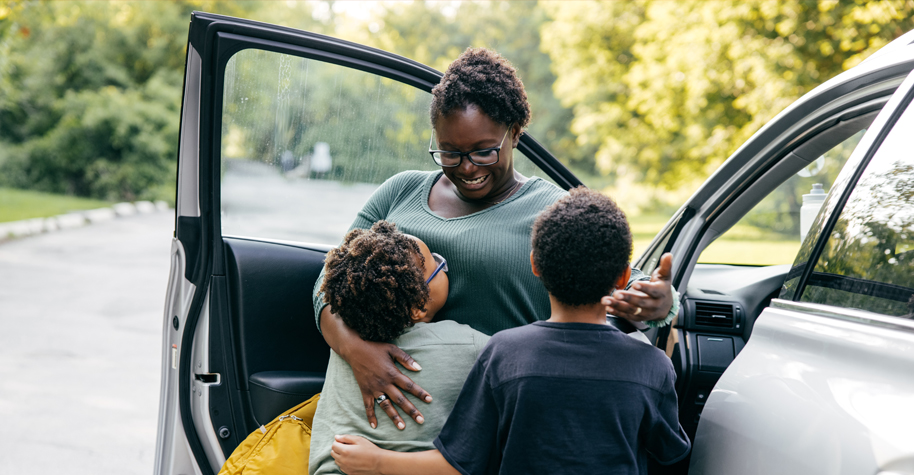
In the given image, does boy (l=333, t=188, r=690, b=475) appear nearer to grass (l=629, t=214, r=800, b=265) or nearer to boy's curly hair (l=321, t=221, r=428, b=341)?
boy's curly hair (l=321, t=221, r=428, b=341)

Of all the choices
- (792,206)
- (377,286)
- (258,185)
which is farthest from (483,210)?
(792,206)

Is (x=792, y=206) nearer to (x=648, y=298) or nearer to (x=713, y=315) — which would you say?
(x=713, y=315)

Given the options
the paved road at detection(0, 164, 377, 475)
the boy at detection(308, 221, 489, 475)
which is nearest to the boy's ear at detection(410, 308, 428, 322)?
the boy at detection(308, 221, 489, 475)

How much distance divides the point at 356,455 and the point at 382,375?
0.21 metres

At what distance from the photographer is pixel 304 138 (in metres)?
2.68

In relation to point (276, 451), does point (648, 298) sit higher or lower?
higher

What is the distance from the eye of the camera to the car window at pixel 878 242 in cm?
128

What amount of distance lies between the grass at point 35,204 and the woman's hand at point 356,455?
617 inches

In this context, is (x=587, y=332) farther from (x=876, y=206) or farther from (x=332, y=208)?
(x=332, y=208)

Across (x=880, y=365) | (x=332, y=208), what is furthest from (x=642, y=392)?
(x=332, y=208)

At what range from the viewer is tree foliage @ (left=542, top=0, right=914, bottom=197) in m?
9.34

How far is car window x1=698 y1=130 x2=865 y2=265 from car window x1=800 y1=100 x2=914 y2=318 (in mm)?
798

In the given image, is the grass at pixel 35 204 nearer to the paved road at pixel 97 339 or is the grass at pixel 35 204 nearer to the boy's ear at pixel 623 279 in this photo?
the paved road at pixel 97 339

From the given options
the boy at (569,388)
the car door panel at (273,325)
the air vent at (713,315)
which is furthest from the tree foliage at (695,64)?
the boy at (569,388)
